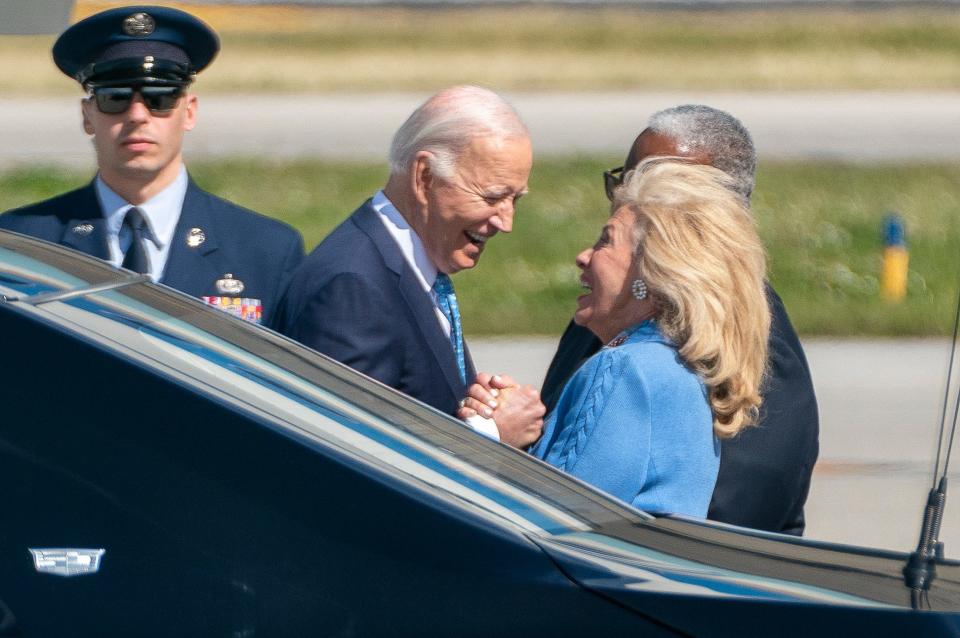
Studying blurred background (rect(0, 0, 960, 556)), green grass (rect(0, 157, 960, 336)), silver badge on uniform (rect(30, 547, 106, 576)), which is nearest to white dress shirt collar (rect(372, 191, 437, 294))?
silver badge on uniform (rect(30, 547, 106, 576))

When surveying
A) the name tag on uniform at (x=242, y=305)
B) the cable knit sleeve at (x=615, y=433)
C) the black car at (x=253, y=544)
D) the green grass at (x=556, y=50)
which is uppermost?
the green grass at (x=556, y=50)

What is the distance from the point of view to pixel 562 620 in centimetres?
200

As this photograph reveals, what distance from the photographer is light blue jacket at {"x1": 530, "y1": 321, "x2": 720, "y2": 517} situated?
113 inches

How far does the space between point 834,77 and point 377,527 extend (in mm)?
22588

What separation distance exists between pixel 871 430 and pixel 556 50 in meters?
19.1

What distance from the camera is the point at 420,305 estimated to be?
3455mm

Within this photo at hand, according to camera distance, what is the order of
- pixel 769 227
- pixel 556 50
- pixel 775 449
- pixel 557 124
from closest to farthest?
pixel 775 449, pixel 769 227, pixel 557 124, pixel 556 50

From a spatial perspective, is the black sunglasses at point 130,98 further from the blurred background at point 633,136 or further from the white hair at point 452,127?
the blurred background at point 633,136

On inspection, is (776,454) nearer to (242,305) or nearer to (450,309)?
(450,309)

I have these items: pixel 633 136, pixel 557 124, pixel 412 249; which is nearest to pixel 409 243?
pixel 412 249

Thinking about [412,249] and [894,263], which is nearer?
[412,249]

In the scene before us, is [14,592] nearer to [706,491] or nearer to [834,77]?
[706,491]

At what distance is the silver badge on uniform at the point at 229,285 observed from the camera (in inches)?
152

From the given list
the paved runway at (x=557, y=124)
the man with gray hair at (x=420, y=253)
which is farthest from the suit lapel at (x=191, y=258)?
the paved runway at (x=557, y=124)
